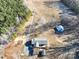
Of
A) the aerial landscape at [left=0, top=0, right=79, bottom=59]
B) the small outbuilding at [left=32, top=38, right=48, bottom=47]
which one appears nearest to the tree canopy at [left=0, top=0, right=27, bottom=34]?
the aerial landscape at [left=0, top=0, right=79, bottom=59]

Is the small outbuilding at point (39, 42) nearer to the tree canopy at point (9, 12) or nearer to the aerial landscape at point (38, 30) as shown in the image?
the aerial landscape at point (38, 30)

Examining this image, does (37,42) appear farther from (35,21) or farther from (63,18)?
(63,18)

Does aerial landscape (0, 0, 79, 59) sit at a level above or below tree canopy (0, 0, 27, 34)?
below

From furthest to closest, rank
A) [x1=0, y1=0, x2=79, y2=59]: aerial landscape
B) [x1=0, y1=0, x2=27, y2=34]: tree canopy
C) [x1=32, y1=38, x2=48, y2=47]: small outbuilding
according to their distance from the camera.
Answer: [x1=0, y1=0, x2=27, y2=34]: tree canopy < [x1=32, y1=38, x2=48, y2=47]: small outbuilding < [x1=0, y1=0, x2=79, y2=59]: aerial landscape

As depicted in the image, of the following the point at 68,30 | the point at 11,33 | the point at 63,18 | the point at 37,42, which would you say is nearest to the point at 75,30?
the point at 68,30

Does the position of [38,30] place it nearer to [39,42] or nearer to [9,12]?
[39,42]

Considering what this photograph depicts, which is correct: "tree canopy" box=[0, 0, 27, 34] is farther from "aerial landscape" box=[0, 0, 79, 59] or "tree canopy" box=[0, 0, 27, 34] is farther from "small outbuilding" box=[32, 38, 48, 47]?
"small outbuilding" box=[32, 38, 48, 47]

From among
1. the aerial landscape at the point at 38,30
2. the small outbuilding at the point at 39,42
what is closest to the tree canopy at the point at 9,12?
the aerial landscape at the point at 38,30

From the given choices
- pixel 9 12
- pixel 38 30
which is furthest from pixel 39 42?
pixel 9 12
